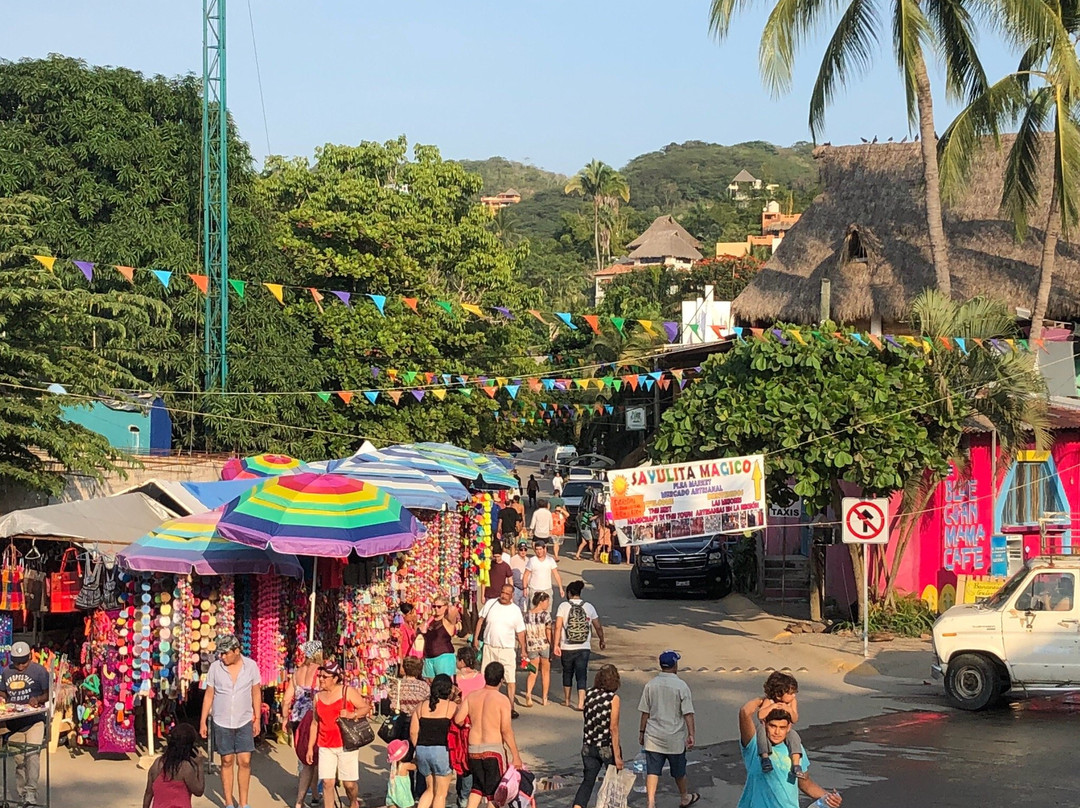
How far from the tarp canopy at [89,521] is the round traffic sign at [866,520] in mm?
10383

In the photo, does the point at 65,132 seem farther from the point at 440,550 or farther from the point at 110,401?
the point at 440,550

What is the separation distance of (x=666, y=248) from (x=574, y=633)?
9658cm

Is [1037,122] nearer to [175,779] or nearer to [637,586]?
[637,586]

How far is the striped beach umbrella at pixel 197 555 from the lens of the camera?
12.5m

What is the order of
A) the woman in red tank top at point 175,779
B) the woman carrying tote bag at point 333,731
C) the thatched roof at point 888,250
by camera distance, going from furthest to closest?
1. the thatched roof at point 888,250
2. the woman carrying tote bag at point 333,731
3. the woman in red tank top at point 175,779

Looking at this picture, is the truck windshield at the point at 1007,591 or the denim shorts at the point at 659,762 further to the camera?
the truck windshield at the point at 1007,591

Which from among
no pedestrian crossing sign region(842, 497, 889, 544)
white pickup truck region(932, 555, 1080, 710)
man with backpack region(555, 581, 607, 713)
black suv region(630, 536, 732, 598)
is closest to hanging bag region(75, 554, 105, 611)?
man with backpack region(555, 581, 607, 713)

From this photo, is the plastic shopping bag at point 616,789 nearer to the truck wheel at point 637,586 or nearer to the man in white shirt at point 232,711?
the man in white shirt at point 232,711

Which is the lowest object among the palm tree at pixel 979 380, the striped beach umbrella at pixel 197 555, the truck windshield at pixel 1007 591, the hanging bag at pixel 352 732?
the hanging bag at pixel 352 732

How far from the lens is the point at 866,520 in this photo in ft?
66.3

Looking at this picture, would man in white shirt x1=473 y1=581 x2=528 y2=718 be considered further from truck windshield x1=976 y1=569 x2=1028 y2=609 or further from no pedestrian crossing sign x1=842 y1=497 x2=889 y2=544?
no pedestrian crossing sign x1=842 y1=497 x2=889 y2=544

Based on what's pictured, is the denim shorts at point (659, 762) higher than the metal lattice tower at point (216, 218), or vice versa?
the metal lattice tower at point (216, 218)

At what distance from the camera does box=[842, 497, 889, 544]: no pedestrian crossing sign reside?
2014 cm

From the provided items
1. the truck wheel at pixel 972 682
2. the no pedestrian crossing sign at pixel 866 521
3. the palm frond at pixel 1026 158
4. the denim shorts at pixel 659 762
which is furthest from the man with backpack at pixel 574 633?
the palm frond at pixel 1026 158
